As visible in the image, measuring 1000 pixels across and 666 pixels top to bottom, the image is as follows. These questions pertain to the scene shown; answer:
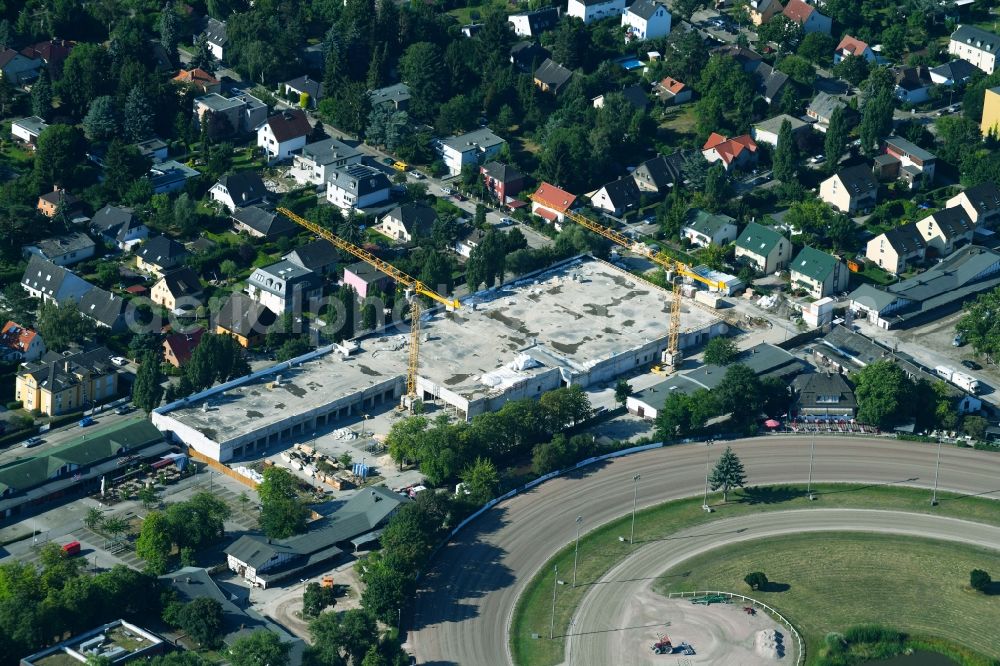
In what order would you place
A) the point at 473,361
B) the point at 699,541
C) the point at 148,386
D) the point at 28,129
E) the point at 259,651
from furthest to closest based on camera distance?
the point at 28,129
the point at 473,361
the point at 148,386
the point at 699,541
the point at 259,651

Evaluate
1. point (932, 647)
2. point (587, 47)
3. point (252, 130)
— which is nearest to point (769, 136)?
point (587, 47)

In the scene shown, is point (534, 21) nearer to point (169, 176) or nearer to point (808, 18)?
point (808, 18)

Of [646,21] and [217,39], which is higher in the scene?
[646,21]

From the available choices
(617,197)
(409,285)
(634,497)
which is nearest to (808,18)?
(617,197)

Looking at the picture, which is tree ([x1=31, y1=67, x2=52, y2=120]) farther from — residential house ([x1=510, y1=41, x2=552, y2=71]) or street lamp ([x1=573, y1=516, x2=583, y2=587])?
street lamp ([x1=573, y1=516, x2=583, y2=587])

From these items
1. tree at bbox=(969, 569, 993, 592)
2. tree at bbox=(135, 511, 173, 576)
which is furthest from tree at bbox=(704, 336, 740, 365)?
tree at bbox=(135, 511, 173, 576)
